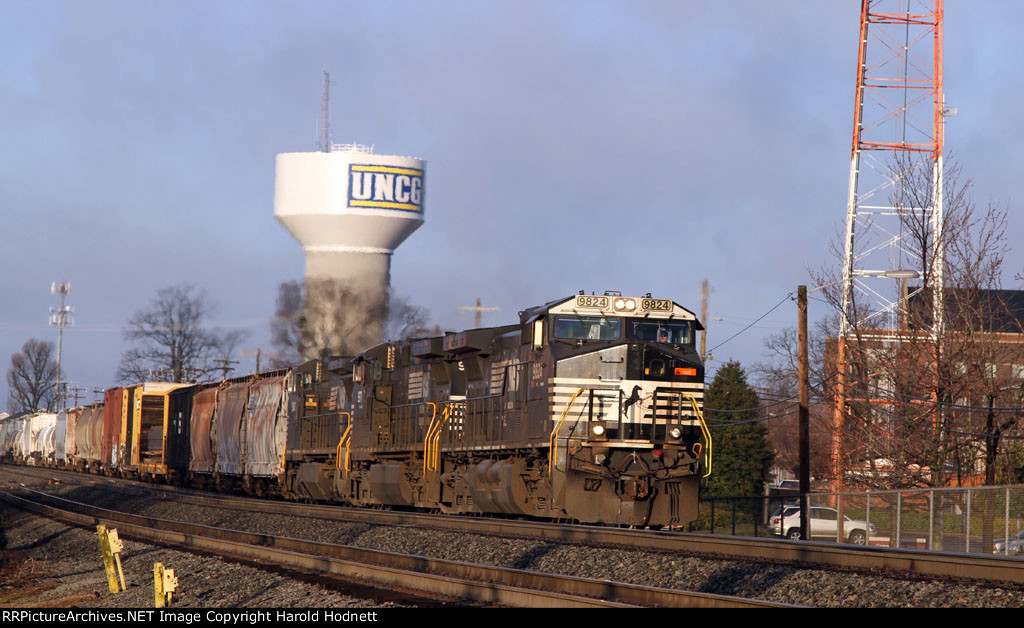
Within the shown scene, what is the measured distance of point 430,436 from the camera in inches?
979

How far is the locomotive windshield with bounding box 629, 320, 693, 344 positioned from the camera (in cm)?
2041

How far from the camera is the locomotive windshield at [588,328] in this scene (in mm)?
20250

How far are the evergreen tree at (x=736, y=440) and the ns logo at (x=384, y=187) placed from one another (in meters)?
31.7

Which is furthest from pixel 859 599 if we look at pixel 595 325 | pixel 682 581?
pixel 595 325

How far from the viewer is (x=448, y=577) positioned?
43.4 feet

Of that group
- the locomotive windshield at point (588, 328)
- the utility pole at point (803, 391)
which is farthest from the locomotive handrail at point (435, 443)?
the utility pole at point (803, 391)

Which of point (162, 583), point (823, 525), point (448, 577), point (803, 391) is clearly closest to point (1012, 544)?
point (803, 391)

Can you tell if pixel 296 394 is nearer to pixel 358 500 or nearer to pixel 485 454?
pixel 358 500

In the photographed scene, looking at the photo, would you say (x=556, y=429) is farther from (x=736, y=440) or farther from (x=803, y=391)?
(x=736, y=440)

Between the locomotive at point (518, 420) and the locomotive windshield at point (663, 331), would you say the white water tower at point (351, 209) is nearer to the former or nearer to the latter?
the locomotive at point (518, 420)

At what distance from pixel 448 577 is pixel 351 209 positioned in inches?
2933

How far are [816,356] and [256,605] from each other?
29266mm

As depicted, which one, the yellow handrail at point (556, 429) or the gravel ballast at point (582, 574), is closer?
the gravel ballast at point (582, 574)

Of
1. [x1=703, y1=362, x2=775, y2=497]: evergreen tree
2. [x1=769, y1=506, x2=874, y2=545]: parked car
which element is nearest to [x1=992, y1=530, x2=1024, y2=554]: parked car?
[x1=769, y1=506, x2=874, y2=545]: parked car
